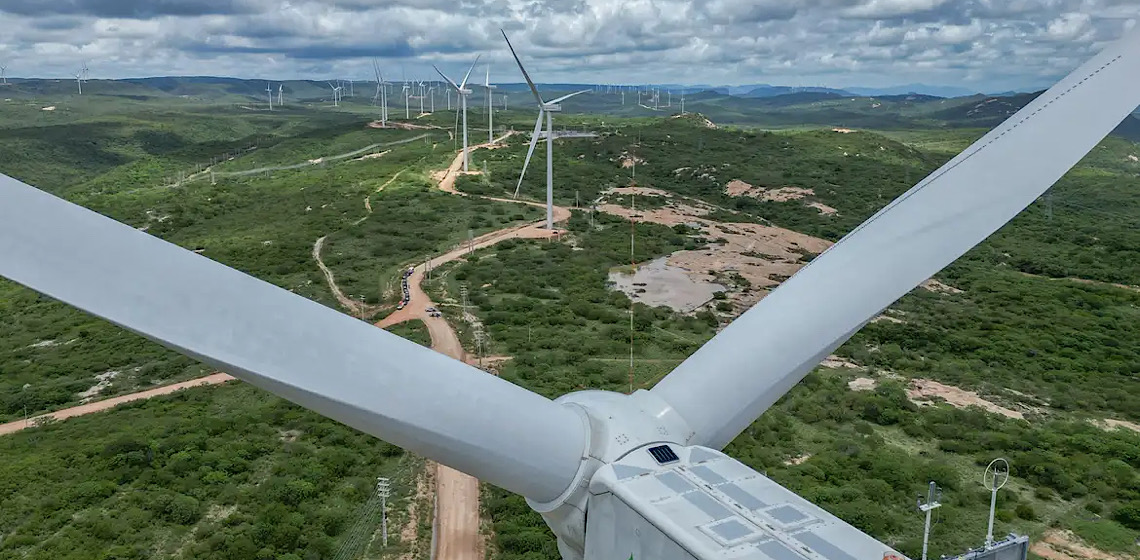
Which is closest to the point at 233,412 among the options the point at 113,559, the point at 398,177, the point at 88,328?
the point at 113,559

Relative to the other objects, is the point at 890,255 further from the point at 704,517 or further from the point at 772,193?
the point at 772,193

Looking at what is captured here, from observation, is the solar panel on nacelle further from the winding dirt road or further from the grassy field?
the grassy field

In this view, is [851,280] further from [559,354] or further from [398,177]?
[398,177]

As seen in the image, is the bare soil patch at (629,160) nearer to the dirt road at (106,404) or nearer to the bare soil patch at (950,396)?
the bare soil patch at (950,396)

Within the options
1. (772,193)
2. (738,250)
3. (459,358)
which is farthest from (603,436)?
(772,193)

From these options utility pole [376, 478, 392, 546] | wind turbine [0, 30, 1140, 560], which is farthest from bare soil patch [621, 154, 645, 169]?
wind turbine [0, 30, 1140, 560]

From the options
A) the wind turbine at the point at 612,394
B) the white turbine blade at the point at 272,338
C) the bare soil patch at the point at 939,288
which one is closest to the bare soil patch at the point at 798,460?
the wind turbine at the point at 612,394
